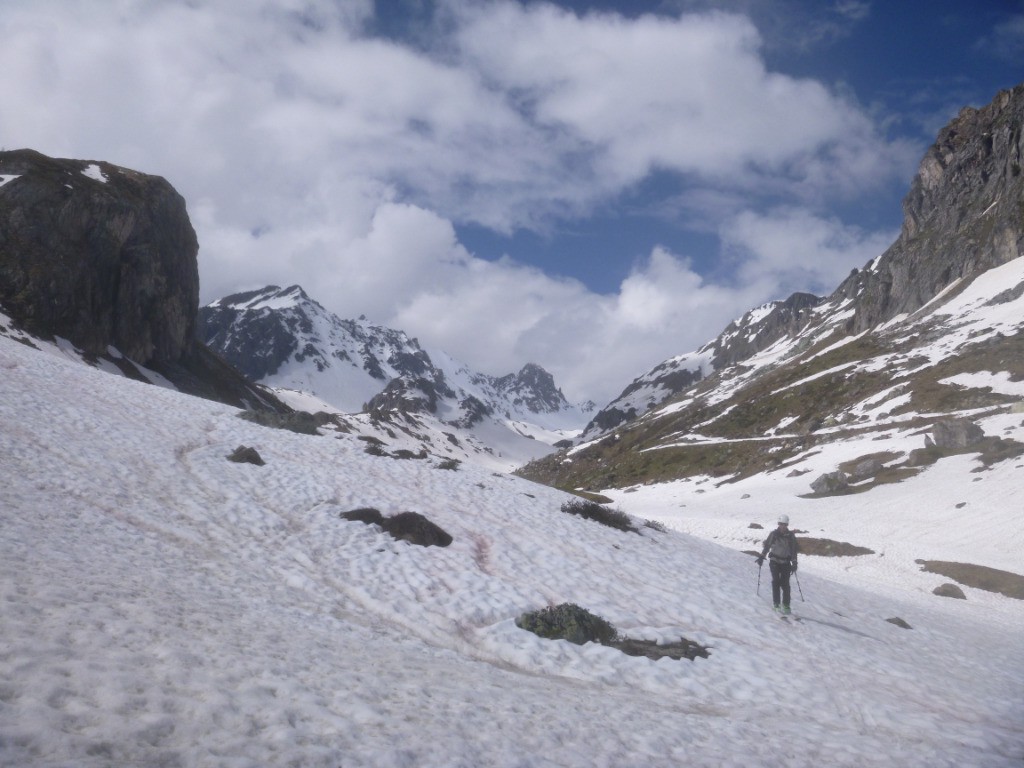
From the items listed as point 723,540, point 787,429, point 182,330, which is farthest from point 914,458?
point 182,330

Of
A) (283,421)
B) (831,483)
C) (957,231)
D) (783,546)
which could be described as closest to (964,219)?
(957,231)

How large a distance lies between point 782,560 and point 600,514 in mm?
8922

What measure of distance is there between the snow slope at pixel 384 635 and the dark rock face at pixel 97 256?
62.2 m

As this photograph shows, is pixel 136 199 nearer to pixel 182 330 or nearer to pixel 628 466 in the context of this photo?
pixel 182 330

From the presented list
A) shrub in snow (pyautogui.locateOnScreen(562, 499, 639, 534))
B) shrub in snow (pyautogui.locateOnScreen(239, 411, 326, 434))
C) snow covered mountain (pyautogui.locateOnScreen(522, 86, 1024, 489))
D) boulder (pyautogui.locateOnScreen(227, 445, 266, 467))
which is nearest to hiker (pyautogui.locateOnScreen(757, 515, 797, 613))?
shrub in snow (pyautogui.locateOnScreen(562, 499, 639, 534))

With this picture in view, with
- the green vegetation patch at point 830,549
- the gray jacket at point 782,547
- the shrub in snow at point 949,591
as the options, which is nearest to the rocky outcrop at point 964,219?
the green vegetation patch at point 830,549

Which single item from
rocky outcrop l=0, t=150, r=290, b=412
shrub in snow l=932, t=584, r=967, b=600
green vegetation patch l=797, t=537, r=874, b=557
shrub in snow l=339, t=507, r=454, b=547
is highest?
rocky outcrop l=0, t=150, r=290, b=412

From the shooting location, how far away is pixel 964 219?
574ft

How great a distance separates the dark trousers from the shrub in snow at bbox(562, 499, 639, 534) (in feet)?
24.7

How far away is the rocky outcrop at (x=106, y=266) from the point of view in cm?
7544

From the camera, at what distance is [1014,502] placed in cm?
4069

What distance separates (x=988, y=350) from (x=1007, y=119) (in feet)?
402

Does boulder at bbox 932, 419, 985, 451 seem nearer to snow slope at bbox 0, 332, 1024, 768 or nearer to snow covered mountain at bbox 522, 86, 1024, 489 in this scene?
snow covered mountain at bbox 522, 86, 1024, 489

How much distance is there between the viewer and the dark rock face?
7506 centimetres
